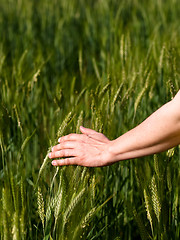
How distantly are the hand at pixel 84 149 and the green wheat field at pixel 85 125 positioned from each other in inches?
0.7

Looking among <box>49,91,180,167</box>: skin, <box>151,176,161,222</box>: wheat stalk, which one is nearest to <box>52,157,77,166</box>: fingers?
<box>49,91,180,167</box>: skin

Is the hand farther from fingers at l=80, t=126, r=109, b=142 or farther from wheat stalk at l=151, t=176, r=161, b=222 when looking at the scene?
wheat stalk at l=151, t=176, r=161, b=222

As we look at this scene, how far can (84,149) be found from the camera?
A: 996 millimetres

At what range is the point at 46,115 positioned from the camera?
1476 millimetres

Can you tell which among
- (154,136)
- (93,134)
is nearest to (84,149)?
(93,134)

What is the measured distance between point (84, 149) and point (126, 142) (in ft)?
0.41

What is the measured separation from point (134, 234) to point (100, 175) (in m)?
0.36

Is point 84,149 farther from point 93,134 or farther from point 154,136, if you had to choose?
point 154,136

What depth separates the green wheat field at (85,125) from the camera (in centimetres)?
88

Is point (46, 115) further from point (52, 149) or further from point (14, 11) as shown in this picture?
point (14, 11)

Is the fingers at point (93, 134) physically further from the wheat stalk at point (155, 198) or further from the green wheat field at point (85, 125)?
the wheat stalk at point (155, 198)

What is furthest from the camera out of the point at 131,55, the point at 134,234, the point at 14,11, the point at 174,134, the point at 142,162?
the point at 14,11

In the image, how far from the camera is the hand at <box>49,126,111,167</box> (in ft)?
3.12

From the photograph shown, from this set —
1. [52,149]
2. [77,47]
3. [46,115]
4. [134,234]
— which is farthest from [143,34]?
[52,149]
